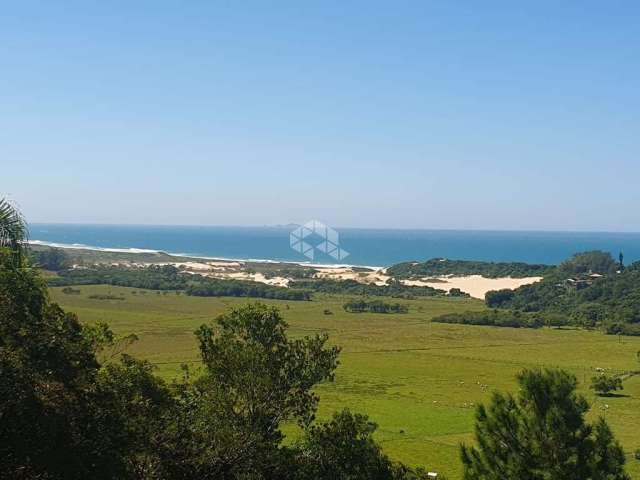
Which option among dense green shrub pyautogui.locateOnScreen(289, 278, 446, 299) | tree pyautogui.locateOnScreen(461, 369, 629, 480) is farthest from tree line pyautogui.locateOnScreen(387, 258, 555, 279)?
tree pyautogui.locateOnScreen(461, 369, 629, 480)

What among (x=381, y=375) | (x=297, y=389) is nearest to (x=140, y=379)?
(x=297, y=389)

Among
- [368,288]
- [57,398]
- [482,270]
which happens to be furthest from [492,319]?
[57,398]

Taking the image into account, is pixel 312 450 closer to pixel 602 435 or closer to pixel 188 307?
pixel 602 435

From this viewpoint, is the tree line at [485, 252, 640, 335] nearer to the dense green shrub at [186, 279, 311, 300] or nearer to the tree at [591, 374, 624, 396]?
the dense green shrub at [186, 279, 311, 300]

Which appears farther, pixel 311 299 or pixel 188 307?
pixel 311 299

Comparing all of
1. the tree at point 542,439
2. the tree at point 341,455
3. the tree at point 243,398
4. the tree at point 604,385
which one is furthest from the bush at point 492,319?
the tree at point 341,455

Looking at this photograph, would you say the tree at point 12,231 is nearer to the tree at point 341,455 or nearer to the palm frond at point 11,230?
the palm frond at point 11,230

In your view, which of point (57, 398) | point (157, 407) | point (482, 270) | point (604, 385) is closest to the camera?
point (57, 398)

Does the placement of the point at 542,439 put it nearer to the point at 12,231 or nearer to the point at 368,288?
the point at 12,231
